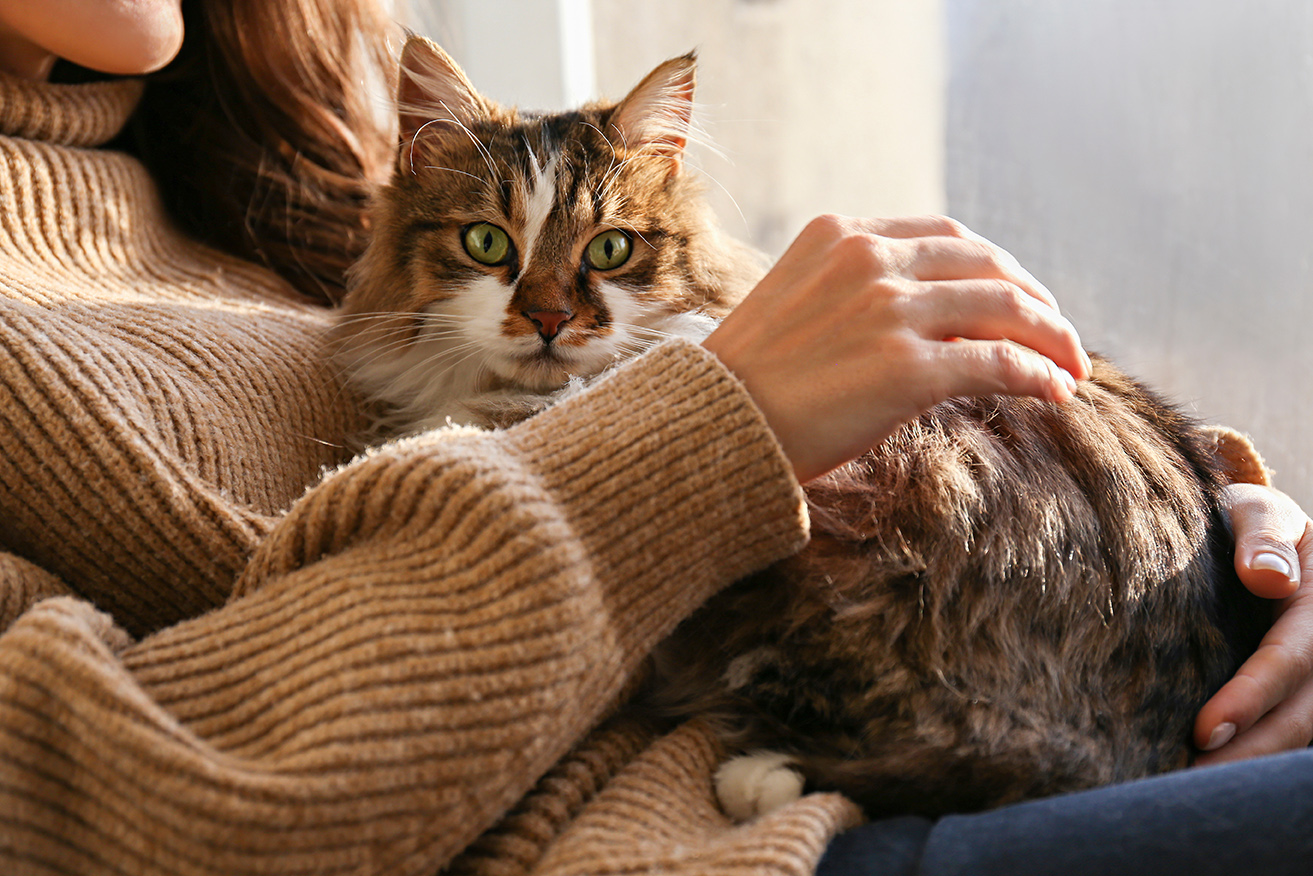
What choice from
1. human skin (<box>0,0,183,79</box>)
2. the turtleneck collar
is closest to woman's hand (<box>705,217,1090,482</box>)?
human skin (<box>0,0,183,79</box>)

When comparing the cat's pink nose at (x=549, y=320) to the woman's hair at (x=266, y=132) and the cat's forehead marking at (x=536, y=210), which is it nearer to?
the cat's forehead marking at (x=536, y=210)

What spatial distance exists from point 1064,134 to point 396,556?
1758mm

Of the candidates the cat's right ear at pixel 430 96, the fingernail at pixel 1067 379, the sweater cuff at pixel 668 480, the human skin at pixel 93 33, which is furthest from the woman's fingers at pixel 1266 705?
the human skin at pixel 93 33

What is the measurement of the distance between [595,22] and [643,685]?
2092 millimetres

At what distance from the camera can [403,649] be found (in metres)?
0.71

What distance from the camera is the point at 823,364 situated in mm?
864

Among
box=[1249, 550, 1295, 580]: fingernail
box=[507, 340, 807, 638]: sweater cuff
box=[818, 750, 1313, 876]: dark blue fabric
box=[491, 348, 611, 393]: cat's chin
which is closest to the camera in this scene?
box=[818, 750, 1313, 876]: dark blue fabric

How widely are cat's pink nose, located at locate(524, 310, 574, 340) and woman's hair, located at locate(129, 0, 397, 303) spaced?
1.97 ft

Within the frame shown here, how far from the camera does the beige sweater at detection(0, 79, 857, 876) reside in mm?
668

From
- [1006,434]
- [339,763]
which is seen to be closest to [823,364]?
[1006,434]

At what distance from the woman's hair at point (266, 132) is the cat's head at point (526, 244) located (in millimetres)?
333

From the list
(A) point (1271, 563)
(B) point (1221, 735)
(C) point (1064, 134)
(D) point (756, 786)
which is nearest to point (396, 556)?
(D) point (756, 786)

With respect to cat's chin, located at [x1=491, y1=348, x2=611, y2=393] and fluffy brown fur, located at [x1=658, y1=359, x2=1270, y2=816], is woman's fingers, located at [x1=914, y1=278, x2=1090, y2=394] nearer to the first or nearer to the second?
fluffy brown fur, located at [x1=658, y1=359, x2=1270, y2=816]

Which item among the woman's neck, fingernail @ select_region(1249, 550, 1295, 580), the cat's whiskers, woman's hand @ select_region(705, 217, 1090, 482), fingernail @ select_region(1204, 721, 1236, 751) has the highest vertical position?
the woman's neck
